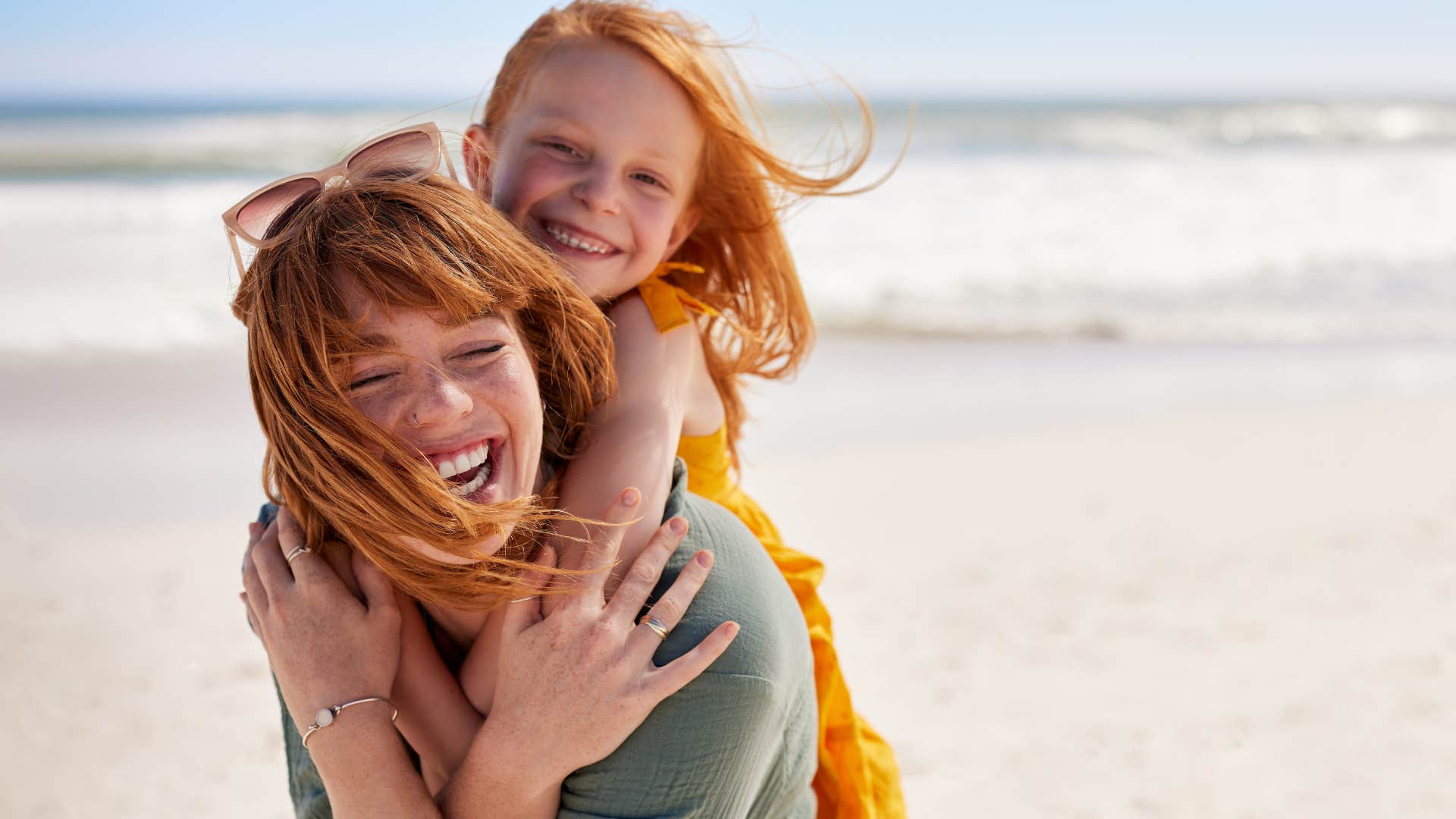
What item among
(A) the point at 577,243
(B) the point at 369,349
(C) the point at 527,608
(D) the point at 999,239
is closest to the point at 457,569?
(C) the point at 527,608

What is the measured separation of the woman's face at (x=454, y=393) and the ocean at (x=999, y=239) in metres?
0.48

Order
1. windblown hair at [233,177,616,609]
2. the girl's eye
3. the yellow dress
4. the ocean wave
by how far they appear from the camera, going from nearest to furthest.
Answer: windblown hair at [233,177,616,609], the yellow dress, the girl's eye, the ocean wave

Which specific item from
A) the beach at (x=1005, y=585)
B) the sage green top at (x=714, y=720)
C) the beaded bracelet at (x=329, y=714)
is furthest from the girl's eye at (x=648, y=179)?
the beach at (x=1005, y=585)

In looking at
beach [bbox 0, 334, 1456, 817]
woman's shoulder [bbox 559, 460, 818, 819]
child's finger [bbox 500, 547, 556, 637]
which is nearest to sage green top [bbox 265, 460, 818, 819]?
woman's shoulder [bbox 559, 460, 818, 819]

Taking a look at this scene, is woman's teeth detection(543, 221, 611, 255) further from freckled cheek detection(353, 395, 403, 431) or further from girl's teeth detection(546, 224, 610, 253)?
freckled cheek detection(353, 395, 403, 431)

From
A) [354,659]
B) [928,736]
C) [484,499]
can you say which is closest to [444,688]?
[354,659]

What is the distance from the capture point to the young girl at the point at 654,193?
2.18m

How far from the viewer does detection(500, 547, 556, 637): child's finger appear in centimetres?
171

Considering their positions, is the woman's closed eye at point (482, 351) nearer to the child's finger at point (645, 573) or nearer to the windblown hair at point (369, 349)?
the windblown hair at point (369, 349)

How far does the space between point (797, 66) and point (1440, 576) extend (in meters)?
4.16

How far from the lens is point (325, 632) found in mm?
1759

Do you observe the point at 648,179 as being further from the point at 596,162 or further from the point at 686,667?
the point at 686,667

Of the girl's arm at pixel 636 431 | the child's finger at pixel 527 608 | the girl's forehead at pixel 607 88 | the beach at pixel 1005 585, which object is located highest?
the girl's forehead at pixel 607 88

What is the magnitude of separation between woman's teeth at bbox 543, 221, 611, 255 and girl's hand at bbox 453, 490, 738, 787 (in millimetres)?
677
